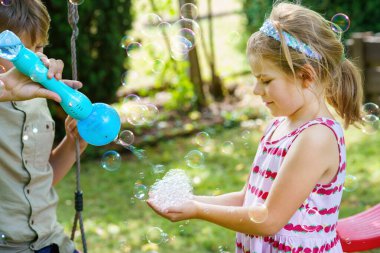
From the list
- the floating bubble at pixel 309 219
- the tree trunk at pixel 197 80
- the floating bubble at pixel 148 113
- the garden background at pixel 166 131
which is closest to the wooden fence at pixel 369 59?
the garden background at pixel 166 131

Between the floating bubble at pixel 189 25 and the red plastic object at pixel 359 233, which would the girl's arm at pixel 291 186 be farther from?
the floating bubble at pixel 189 25

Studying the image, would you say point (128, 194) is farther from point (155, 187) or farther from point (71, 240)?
point (155, 187)

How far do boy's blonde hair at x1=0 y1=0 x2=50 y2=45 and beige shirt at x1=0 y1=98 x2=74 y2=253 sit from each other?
0.84ft

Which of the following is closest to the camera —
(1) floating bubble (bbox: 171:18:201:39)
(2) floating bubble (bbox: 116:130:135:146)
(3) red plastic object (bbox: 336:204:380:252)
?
(3) red plastic object (bbox: 336:204:380:252)

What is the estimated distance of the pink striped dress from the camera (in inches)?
79.7

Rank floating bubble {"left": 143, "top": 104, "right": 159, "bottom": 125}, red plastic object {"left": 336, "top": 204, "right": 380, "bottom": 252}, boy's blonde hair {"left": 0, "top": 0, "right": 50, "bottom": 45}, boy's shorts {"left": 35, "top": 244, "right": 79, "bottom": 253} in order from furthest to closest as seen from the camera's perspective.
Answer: floating bubble {"left": 143, "top": 104, "right": 159, "bottom": 125} < red plastic object {"left": 336, "top": 204, "right": 380, "bottom": 252} < boy's shorts {"left": 35, "top": 244, "right": 79, "bottom": 253} < boy's blonde hair {"left": 0, "top": 0, "right": 50, "bottom": 45}

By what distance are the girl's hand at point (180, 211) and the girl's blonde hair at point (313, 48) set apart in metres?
0.51

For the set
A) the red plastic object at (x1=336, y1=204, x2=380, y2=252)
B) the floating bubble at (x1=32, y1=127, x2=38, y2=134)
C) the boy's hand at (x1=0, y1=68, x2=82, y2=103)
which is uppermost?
the boy's hand at (x1=0, y1=68, x2=82, y2=103)

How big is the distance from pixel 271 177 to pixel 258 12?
588 cm

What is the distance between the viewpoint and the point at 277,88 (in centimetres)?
199

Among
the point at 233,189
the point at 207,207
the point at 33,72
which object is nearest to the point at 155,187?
the point at 207,207

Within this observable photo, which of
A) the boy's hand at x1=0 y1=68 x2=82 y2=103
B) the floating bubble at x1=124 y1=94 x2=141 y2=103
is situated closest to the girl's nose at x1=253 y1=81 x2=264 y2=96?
the boy's hand at x1=0 y1=68 x2=82 y2=103

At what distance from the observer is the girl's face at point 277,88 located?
1.99 meters

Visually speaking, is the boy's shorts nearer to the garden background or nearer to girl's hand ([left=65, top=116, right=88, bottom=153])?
girl's hand ([left=65, top=116, right=88, bottom=153])
